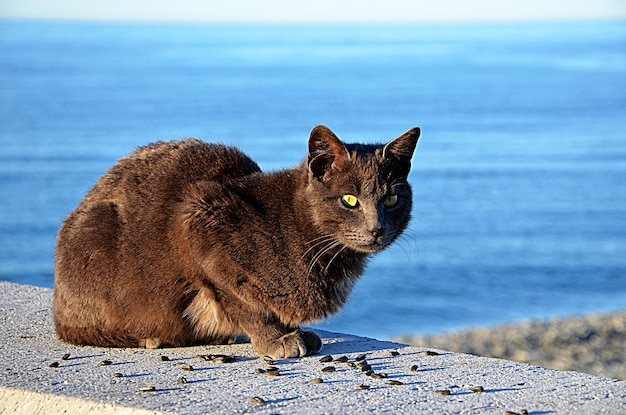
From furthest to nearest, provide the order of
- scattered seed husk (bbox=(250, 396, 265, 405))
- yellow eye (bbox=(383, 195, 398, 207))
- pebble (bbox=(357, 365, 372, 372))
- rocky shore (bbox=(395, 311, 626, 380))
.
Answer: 1. rocky shore (bbox=(395, 311, 626, 380))
2. yellow eye (bbox=(383, 195, 398, 207))
3. pebble (bbox=(357, 365, 372, 372))
4. scattered seed husk (bbox=(250, 396, 265, 405))

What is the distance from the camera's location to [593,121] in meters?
62.9

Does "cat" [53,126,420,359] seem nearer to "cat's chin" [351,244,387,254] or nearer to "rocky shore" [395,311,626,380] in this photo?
"cat's chin" [351,244,387,254]

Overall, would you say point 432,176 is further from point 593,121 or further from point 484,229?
point 593,121

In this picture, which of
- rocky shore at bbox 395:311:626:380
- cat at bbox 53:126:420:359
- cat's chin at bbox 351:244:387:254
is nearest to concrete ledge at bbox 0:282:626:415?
cat at bbox 53:126:420:359

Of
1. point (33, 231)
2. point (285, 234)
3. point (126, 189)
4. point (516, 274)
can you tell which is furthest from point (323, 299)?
point (33, 231)

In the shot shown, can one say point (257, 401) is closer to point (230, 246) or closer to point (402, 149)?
point (230, 246)

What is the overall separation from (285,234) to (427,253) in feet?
70.4

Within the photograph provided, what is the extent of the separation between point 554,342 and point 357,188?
1272 centimetres

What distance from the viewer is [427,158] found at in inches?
1591

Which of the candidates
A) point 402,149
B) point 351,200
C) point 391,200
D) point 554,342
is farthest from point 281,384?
point 554,342

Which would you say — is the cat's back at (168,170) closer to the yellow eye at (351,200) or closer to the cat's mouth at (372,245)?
the yellow eye at (351,200)

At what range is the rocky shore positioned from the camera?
15.5 m

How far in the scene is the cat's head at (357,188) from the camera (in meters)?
4.64

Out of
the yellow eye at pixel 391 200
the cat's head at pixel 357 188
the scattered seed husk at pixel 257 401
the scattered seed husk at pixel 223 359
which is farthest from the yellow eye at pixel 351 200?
the scattered seed husk at pixel 257 401
